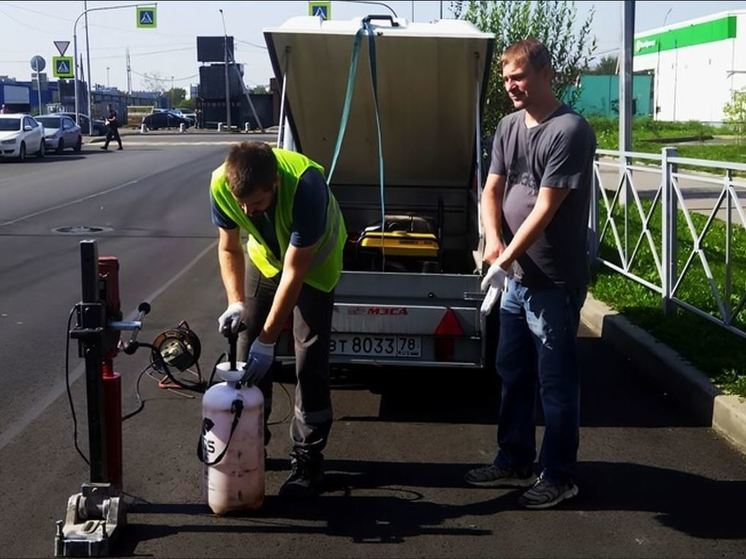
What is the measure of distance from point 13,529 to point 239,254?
1.63m

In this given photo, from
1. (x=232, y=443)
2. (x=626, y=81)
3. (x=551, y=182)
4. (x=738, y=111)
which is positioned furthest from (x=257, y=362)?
(x=738, y=111)

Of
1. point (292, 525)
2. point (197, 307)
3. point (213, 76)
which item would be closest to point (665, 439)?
point (292, 525)

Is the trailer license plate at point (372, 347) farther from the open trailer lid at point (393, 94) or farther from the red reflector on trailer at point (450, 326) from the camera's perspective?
the open trailer lid at point (393, 94)

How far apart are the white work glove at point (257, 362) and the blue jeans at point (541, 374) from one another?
1.21m

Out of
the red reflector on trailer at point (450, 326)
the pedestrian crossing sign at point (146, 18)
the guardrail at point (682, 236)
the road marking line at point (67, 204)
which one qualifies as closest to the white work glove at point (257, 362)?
the red reflector on trailer at point (450, 326)

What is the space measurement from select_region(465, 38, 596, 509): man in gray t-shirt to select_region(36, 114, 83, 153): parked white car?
35208mm

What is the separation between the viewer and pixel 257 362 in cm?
477

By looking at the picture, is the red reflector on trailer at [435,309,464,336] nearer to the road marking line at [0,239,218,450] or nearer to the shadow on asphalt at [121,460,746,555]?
the shadow on asphalt at [121,460,746,555]

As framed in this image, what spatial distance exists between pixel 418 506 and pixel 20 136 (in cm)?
3196

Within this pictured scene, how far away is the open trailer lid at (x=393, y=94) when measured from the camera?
24.9 feet

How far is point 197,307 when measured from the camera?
1014cm

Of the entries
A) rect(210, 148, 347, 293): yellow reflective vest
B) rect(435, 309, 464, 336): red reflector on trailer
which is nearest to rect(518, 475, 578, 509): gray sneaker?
rect(210, 148, 347, 293): yellow reflective vest

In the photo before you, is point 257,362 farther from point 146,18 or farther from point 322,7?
point 146,18

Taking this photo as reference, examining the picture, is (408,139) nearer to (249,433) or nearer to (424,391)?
(424,391)
